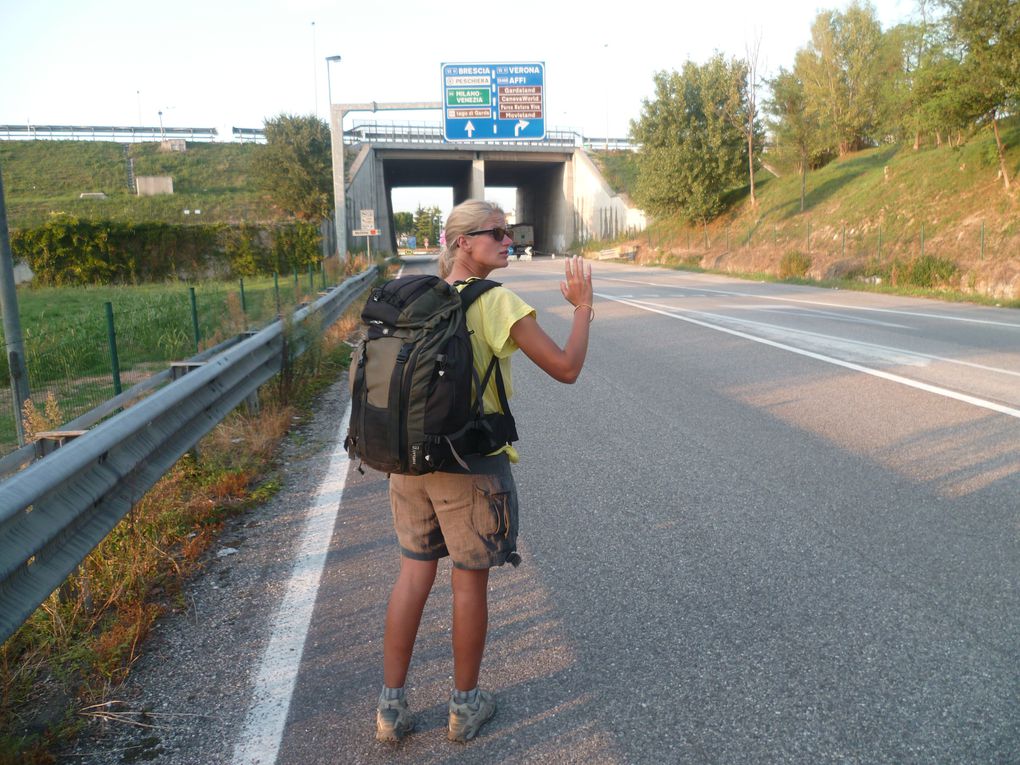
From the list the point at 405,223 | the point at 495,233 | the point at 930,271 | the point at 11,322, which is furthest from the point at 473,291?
the point at 405,223

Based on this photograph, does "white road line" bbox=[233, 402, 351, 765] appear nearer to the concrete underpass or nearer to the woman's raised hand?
the woman's raised hand

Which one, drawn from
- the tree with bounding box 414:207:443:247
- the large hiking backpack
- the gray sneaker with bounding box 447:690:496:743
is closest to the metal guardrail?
the large hiking backpack

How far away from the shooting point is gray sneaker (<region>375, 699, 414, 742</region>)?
9.19 ft

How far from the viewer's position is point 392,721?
111 inches

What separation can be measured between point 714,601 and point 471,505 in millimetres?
1504

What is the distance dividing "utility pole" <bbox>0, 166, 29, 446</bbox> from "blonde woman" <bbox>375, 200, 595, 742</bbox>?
9.32 ft

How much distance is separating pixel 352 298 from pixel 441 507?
1477 centimetres

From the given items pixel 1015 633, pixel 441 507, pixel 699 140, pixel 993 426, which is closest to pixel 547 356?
pixel 441 507

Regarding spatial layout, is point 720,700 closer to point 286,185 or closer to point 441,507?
point 441,507

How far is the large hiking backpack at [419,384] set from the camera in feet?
8.54

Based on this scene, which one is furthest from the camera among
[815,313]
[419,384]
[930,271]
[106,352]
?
[930,271]

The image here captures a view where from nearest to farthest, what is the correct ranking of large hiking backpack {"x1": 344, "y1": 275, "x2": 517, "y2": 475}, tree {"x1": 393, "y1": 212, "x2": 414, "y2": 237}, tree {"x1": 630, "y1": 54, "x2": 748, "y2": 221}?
1. large hiking backpack {"x1": 344, "y1": 275, "x2": 517, "y2": 475}
2. tree {"x1": 630, "y1": 54, "x2": 748, "y2": 221}
3. tree {"x1": 393, "y1": 212, "x2": 414, "y2": 237}

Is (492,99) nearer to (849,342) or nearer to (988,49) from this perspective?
(988,49)

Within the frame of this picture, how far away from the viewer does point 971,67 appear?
908 inches
